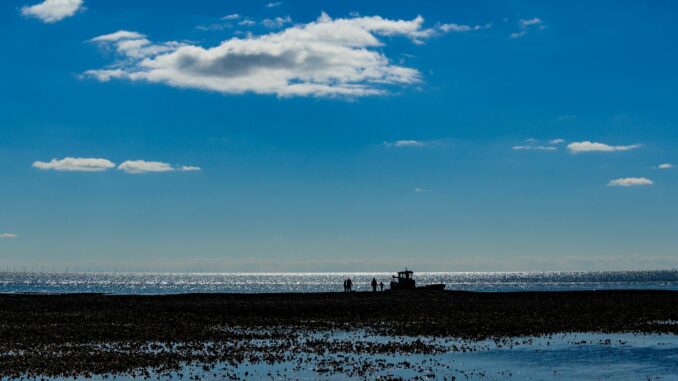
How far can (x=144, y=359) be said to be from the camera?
34719mm

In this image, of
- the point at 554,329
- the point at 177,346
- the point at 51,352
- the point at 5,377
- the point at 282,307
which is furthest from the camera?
the point at 282,307

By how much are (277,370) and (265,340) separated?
38.2 ft

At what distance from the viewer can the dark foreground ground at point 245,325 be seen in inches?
1400

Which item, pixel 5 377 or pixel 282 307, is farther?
pixel 282 307

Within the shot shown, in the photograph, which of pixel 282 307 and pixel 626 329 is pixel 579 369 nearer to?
pixel 626 329

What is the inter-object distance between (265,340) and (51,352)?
11.8 m

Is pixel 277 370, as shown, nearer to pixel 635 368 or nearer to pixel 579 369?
pixel 579 369

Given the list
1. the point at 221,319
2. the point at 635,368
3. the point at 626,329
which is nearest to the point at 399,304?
the point at 221,319

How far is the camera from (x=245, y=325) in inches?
2119

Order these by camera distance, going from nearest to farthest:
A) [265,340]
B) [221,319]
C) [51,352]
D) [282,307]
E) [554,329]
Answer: [51,352] < [265,340] < [554,329] < [221,319] < [282,307]

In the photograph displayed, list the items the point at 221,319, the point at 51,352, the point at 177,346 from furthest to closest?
the point at 221,319
the point at 177,346
the point at 51,352

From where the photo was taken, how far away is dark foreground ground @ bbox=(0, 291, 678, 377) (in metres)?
A: 35.6

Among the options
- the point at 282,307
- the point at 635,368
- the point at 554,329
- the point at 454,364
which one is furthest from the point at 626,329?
the point at 282,307

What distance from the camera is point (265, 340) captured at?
144 ft
